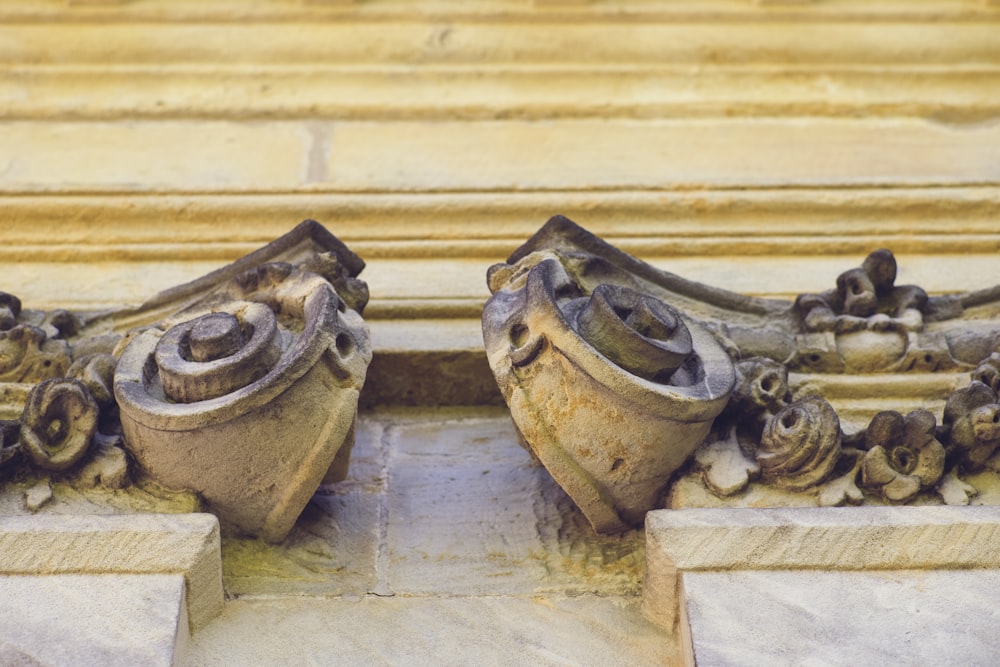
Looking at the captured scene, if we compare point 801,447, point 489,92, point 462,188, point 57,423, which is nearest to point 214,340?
point 57,423

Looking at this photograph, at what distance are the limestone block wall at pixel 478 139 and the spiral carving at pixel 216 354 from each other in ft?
1.76

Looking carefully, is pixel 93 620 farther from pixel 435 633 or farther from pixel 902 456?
pixel 902 456

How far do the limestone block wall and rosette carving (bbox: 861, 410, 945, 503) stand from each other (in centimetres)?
80

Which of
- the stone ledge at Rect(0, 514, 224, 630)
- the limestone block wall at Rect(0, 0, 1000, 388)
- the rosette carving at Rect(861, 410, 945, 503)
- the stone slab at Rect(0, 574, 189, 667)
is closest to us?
the stone slab at Rect(0, 574, 189, 667)

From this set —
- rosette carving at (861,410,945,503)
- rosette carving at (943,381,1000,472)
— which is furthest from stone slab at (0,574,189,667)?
rosette carving at (943,381,1000,472)

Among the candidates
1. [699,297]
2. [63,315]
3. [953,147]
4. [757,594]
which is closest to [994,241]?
[953,147]

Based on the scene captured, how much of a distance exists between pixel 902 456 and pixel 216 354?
96 centimetres

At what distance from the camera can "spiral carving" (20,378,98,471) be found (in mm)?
2012

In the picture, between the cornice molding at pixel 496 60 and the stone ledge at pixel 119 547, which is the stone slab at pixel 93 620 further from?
the cornice molding at pixel 496 60

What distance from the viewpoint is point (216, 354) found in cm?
202

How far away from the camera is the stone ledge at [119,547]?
190cm

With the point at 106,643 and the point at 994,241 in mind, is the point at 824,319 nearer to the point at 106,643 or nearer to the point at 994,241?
the point at 994,241

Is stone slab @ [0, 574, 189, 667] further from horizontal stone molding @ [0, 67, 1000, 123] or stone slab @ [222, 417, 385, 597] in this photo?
horizontal stone molding @ [0, 67, 1000, 123]

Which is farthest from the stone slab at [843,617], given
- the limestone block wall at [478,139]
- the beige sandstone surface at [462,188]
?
the limestone block wall at [478,139]
